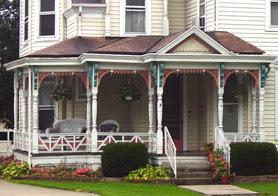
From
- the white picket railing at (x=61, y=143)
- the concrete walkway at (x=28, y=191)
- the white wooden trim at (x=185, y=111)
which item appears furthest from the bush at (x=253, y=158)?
the concrete walkway at (x=28, y=191)

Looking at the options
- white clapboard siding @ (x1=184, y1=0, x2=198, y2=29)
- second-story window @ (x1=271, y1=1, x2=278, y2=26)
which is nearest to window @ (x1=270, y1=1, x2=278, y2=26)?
second-story window @ (x1=271, y1=1, x2=278, y2=26)

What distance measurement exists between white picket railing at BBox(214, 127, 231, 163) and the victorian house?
0.06 m

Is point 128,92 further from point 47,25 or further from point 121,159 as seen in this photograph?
point 47,25

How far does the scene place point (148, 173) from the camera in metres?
20.4

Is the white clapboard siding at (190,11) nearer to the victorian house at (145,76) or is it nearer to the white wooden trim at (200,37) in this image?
the victorian house at (145,76)

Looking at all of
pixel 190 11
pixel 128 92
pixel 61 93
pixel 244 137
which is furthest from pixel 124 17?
pixel 244 137

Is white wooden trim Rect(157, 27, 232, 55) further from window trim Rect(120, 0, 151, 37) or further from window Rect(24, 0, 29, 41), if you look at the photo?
window Rect(24, 0, 29, 41)

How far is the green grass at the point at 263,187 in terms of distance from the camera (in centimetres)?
1836

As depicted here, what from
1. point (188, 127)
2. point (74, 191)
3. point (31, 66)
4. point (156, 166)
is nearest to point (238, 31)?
point (188, 127)

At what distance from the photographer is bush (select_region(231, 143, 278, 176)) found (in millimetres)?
20844

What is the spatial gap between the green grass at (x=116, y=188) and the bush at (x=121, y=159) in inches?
28.5

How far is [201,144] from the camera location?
24.6m

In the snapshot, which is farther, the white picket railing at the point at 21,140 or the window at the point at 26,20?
the window at the point at 26,20

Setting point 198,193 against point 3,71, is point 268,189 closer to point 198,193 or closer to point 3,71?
point 198,193
